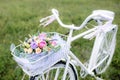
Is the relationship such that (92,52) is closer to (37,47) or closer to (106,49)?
(106,49)

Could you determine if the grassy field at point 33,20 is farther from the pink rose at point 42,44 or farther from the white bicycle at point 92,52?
the pink rose at point 42,44

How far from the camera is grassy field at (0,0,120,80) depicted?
16.9 ft

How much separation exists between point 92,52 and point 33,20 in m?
4.34

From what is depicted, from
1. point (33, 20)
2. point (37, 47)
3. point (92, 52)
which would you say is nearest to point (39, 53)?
point (37, 47)

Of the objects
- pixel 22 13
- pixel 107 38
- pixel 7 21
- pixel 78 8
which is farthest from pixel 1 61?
pixel 78 8

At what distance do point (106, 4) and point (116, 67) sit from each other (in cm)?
629

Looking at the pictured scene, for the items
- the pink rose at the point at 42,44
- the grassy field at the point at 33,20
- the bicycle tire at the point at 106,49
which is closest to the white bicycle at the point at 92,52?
the bicycle tire at the point at 106,49

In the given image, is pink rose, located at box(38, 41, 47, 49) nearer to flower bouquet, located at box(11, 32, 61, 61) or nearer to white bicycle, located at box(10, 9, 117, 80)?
flower bouquet, located at box(11, 32, 61, 61)

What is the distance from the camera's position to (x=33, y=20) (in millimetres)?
8195

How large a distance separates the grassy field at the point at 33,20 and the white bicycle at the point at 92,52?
525 millimetres

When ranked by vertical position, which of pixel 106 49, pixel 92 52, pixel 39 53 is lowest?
pixel 39 53

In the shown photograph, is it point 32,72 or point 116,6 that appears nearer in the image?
point 32,72

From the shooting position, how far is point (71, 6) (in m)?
10.7

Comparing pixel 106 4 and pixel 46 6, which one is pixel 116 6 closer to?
pixel 106 4
